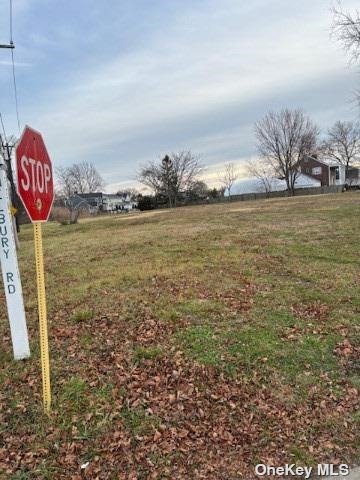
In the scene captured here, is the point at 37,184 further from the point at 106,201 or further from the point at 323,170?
the point at 106,201

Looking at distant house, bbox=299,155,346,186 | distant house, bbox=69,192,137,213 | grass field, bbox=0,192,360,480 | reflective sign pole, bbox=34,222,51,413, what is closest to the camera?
grass field, bbox=0,192,360,480

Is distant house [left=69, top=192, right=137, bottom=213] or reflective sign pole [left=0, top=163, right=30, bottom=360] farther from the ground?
distant house [left=69, top=192, right=137, bottom=213]

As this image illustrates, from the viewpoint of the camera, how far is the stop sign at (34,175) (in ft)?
8.82

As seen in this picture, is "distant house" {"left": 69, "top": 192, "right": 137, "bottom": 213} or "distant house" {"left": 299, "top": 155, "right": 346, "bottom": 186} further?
"distant house" {"left": 69, "top": 192, "right": 137, "bottom": 213}

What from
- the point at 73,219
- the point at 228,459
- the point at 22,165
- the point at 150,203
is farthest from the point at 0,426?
the point at 150,203

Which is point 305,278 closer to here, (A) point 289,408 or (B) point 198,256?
(B) point 198,256

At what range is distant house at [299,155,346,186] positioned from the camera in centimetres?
6494

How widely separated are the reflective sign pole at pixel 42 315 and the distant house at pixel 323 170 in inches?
2563

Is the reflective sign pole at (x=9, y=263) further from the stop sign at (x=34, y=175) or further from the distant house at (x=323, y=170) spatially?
the distant house at (x=323, y=170)

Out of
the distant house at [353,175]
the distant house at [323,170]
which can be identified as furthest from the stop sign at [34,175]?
the distant house at [353,175]
